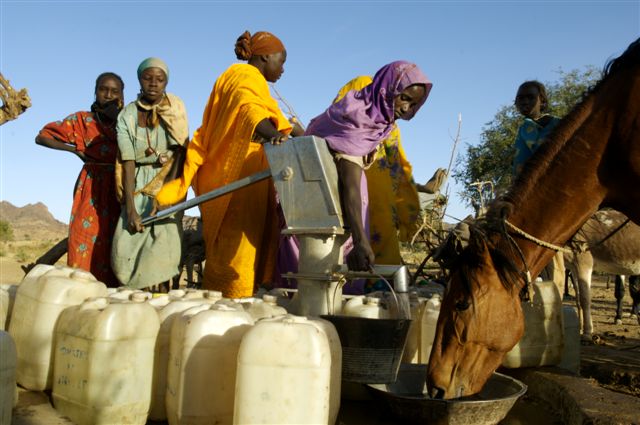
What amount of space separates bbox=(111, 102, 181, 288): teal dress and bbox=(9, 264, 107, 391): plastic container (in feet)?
4.79

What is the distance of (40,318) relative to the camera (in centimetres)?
326

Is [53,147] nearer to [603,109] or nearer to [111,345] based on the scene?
A: [111,345]

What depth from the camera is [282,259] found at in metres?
5.12

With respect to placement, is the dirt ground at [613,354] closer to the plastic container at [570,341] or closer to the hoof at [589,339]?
the hoof at [589,339]

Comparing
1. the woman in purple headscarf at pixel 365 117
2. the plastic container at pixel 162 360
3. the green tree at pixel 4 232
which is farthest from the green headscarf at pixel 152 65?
the green tree at pixel 4 232

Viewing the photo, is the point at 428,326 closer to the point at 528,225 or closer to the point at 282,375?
the point at 528,225

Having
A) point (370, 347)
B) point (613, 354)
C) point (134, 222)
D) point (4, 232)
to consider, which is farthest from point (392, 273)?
point (4, 232)

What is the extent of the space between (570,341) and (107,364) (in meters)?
3.32

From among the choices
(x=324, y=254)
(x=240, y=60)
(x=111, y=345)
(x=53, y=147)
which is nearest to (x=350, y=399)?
(x=324, y=254)

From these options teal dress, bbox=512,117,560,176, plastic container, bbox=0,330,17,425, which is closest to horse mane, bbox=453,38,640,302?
teal dress, bbox=512,117,560,176

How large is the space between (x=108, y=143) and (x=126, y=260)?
4.18ft

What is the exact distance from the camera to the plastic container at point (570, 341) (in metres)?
4.40

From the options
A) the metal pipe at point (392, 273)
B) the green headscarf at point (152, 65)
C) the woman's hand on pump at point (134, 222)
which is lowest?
the metal pipe at point (392, 273)

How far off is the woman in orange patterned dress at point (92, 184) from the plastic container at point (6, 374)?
2.95m
